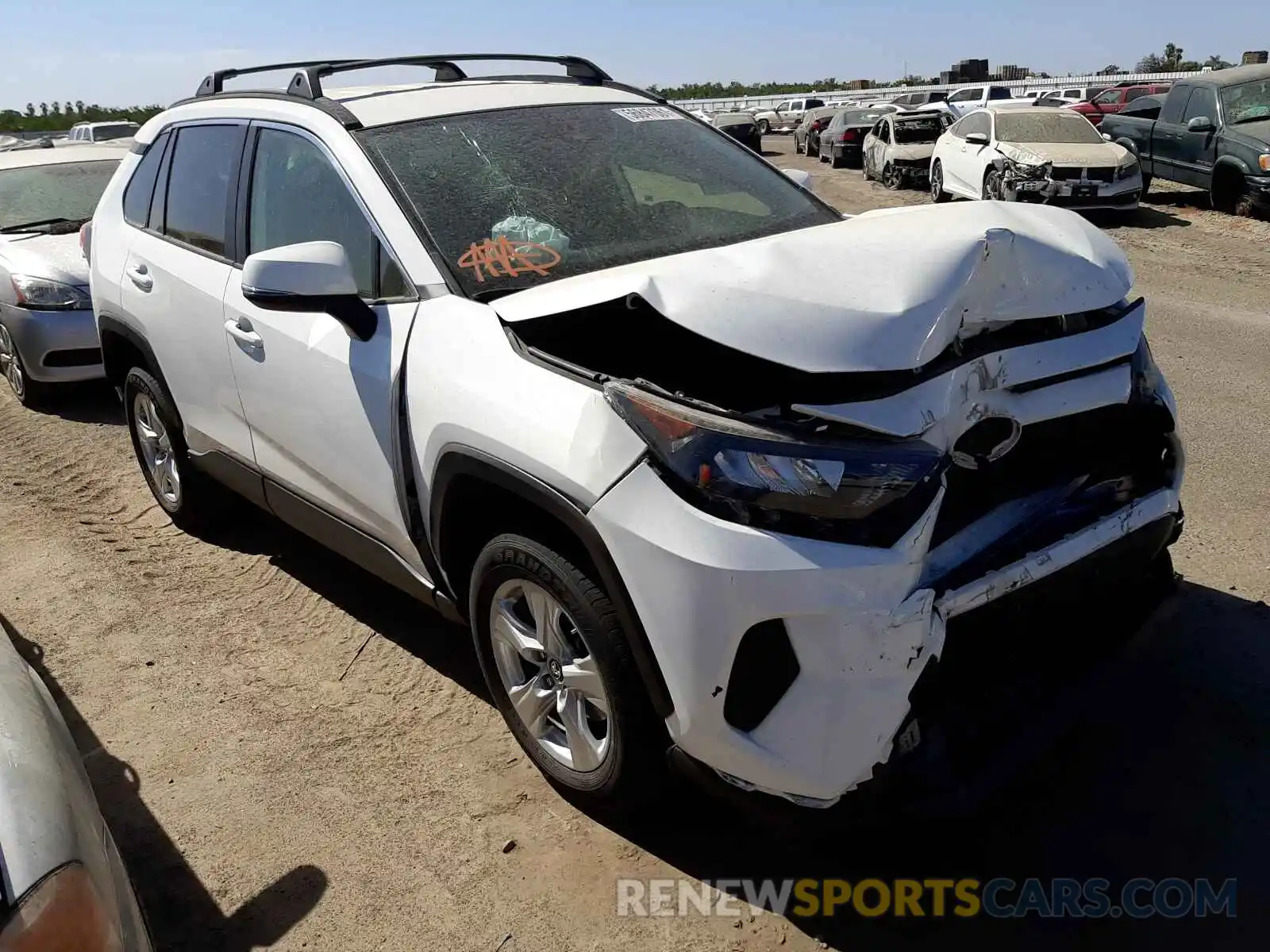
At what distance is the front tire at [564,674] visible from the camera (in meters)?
2.49

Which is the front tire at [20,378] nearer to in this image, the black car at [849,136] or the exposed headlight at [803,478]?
the exposed headlight at [803,478]

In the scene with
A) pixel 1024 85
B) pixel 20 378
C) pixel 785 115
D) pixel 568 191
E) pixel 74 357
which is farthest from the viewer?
pixel 785 115

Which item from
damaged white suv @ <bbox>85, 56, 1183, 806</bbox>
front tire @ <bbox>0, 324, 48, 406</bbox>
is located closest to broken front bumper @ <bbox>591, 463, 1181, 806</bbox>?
damaged white suv @ <bbox>85, 56, 1183, 806</bbox>

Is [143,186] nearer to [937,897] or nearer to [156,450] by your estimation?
[156,450]

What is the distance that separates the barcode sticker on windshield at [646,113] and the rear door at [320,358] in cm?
112

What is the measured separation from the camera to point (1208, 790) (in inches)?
111

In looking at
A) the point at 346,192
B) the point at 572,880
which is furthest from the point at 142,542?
the point at 572,880

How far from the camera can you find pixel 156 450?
5.07 metres

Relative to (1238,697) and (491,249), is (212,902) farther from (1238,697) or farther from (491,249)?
(1238,697)

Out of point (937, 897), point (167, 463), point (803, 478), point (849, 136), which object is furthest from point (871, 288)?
point (849, 136)

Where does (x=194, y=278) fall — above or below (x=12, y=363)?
above

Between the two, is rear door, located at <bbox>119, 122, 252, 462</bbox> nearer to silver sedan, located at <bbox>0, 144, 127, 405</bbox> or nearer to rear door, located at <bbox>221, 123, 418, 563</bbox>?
rear door, located at <bbox>221, 123, 418, 563</bbox>

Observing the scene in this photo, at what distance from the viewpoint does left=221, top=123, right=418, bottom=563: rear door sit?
307cm

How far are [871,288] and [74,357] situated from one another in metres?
6.62
